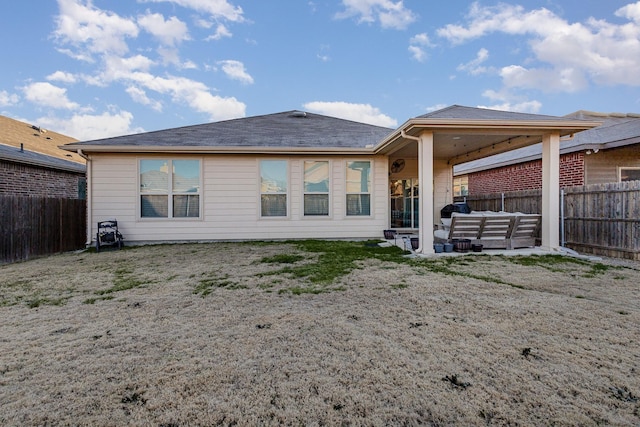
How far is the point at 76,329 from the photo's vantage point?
2.87 meters

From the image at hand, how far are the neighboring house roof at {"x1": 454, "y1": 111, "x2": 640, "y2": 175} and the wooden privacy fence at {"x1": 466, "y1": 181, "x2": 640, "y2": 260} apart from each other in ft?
4.24

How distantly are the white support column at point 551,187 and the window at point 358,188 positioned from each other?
4055 mm

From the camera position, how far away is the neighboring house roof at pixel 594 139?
27.8 ft

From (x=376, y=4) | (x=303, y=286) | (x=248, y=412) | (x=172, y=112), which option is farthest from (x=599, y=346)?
(x=172, y=112)

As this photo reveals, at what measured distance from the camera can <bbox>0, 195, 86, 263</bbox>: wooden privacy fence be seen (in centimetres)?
677

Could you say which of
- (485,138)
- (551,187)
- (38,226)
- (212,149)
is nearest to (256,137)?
(212,149)

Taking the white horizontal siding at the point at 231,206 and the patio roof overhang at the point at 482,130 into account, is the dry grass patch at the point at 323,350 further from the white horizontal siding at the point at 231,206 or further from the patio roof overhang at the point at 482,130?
the white horizontal siding at the point at 231,206

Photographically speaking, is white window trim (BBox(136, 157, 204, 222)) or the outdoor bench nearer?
the outdoor bench

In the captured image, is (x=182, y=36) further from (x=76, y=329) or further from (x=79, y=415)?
(x=79, y=415)

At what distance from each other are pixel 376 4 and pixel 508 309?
1130cm

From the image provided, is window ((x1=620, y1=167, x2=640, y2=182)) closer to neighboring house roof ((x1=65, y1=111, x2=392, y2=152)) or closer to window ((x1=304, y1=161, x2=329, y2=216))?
neighboring house roof ((x1=65, y1=111, x2=392, y2=152))

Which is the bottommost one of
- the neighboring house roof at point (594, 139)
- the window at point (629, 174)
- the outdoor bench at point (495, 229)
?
the outdoor bench at point (495, 229)

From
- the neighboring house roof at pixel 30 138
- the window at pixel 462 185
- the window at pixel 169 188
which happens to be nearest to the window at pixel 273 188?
the window at pixel 169 188

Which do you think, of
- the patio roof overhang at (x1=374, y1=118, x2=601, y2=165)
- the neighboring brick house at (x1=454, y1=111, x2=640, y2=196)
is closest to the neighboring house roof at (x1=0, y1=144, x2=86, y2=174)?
the patio roof overhang at (x1=374, y1=118, x2=601, y2=165)
